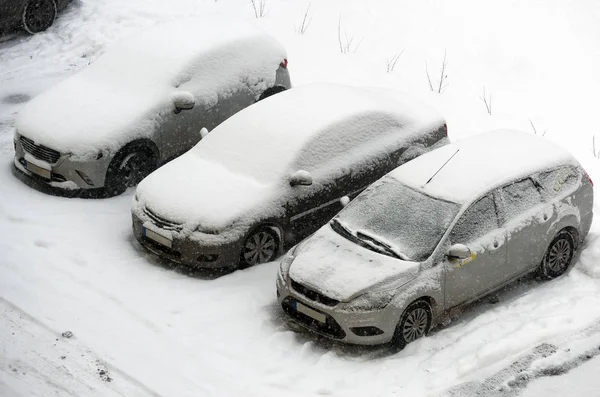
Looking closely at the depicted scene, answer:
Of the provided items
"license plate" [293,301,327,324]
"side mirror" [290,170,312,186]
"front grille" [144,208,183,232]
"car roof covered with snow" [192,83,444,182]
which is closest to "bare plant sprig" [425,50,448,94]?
"car roof covered with snow" [192,83,444,182]

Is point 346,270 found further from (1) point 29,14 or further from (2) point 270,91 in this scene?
(1) point 29,14

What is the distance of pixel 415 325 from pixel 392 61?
737 cm

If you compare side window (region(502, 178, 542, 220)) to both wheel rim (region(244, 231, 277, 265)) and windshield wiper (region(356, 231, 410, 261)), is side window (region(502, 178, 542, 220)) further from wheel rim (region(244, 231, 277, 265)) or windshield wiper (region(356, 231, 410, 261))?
wheel rim (region(244, 231, 277, 265))

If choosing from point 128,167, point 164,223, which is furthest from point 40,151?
point 164,223

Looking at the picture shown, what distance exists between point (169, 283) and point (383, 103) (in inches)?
146

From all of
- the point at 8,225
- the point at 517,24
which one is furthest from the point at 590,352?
the point at 517,24

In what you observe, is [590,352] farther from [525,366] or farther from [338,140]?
[338,140]

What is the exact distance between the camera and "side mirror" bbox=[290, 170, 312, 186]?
31.3 feet

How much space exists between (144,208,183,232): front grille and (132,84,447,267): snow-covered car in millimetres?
11

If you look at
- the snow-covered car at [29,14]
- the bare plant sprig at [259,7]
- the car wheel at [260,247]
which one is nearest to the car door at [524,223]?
the car wheel at [260,247]

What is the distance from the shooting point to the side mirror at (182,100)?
11.1 meters

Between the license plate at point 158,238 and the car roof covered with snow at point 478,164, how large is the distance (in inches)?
101

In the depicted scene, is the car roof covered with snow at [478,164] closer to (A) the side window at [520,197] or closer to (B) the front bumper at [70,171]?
(A) the side window at [520,197]

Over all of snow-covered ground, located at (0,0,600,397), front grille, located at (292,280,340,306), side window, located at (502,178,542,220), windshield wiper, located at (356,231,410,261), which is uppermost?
side window, located at (502,178,542,220)
